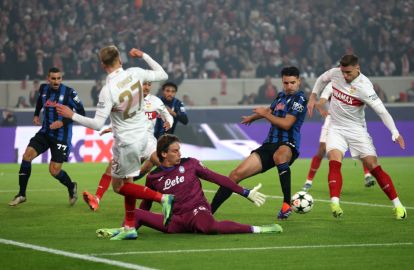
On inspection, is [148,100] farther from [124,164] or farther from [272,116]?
[124,164]

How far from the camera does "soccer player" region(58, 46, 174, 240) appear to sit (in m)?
8.94

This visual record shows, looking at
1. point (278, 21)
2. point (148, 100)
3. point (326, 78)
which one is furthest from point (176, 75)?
point (326, 78)

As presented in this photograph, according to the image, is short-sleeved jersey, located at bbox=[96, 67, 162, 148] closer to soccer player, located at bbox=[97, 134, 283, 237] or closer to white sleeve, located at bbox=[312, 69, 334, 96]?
soccer player, located at bbox=[97, 134, 283, 237]

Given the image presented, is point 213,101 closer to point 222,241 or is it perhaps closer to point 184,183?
point 184,183

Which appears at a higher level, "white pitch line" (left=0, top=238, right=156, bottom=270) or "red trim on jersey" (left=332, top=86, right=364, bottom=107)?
"red trim on jersey" (left=332, top=86, right=364, bottom=107)

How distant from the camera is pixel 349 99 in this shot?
11125mm

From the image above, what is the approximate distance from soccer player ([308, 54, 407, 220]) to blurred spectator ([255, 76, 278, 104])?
15.8 meters

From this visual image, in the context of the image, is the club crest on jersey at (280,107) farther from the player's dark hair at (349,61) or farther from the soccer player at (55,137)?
the soccer player at (55,137)

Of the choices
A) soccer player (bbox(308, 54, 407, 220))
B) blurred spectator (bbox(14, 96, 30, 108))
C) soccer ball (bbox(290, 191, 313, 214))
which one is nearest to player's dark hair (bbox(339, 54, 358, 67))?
soccer player (bbox(308, 54, 407, 220))

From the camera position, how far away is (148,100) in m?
14.1

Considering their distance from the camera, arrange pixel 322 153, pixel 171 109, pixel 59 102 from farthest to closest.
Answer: pixel 171 109 → pixel 322 153 → pixel 59 102

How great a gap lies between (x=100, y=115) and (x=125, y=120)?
479 mm

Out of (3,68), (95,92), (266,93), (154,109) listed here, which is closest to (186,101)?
(266,93)

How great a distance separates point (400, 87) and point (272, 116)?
18273mm
